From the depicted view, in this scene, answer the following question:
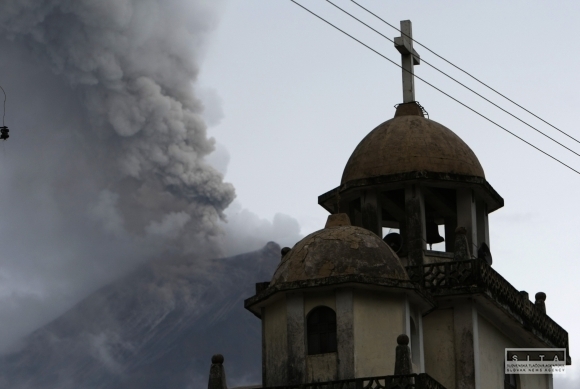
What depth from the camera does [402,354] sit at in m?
28.4

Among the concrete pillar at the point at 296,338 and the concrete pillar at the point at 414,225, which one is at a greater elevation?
the concrete pillar at the point at 414,225

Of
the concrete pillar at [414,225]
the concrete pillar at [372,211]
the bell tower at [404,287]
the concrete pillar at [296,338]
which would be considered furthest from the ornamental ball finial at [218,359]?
the concrete pillar at [372,211]

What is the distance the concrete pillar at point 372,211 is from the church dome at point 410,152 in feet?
1.67

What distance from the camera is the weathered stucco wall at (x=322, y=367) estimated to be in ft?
97.2

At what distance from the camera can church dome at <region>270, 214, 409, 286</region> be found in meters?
30.4

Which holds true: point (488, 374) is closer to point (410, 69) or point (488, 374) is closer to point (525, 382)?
point (525, 382)

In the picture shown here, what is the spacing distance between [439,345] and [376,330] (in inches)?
163

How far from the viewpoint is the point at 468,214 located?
36.5 m

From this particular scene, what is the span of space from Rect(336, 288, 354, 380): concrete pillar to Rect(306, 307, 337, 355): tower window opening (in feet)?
0.68

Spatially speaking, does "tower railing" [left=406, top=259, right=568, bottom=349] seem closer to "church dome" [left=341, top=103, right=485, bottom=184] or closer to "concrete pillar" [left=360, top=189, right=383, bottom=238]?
"concrete pillar" [left=360, top=189, right=383, bottom=238]

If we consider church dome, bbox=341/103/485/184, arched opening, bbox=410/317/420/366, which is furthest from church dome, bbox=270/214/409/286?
church dome, bbox=341/103/485/184

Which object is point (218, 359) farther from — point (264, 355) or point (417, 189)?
point (417, 189)

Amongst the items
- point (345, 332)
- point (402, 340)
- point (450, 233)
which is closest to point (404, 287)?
point (345, 332)

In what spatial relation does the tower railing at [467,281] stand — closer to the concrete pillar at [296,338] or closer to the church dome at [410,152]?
the church dome at [410,152]
